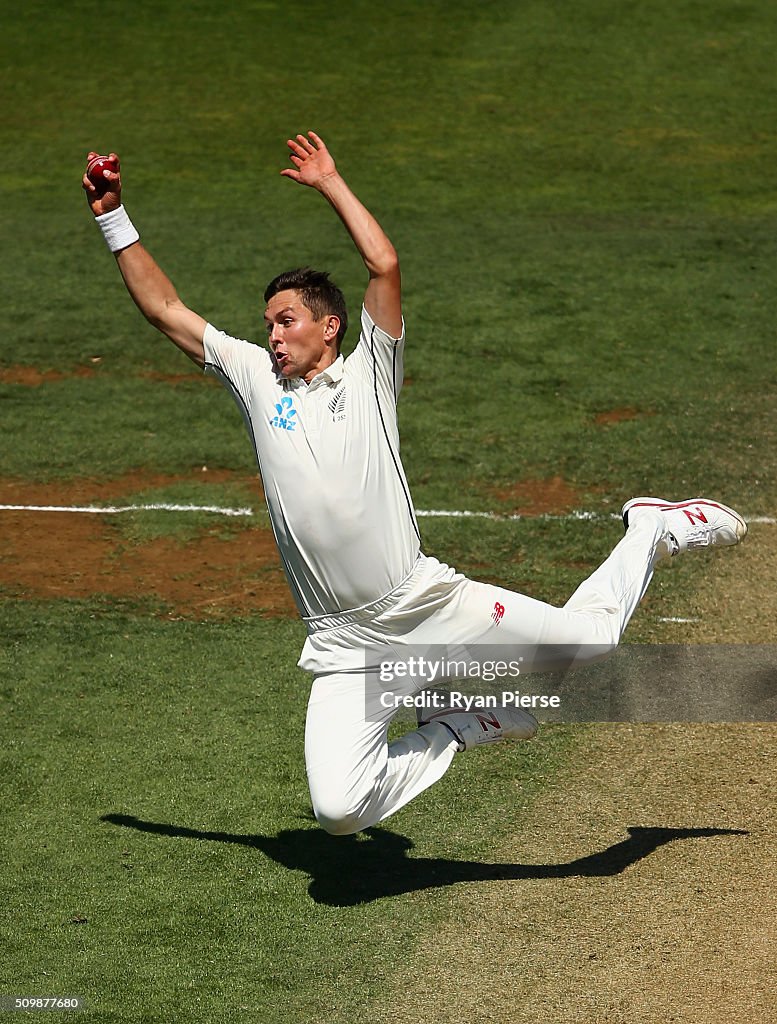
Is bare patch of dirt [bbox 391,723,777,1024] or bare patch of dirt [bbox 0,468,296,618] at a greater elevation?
bare patch of dirt [bbox 0,468,296,618]

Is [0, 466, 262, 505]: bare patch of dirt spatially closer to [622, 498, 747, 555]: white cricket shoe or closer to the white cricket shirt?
[622, 498, 747, 555]: white cricket shoe

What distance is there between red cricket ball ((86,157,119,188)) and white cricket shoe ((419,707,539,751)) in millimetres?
2775

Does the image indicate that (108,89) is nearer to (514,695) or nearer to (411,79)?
(411,79)

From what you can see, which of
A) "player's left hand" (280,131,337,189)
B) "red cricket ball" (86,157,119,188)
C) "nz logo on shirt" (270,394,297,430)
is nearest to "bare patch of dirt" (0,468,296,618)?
"nz logo on shirt" (270,394,297,430)

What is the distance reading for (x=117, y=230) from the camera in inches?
239

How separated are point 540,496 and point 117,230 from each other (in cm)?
465

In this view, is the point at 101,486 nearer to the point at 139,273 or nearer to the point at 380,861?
the point at 139,273

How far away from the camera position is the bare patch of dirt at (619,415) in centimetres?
1106

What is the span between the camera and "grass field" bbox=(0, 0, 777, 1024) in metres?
5.84

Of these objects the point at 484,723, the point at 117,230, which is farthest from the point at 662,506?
the point at 117,230

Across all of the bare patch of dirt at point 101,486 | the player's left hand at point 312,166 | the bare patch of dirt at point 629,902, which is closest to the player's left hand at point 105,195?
the player's left hand at point 312,166

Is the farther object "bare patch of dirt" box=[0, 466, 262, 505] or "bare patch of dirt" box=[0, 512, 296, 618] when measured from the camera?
"bare patch of dirt" box=[0, 466, 262, 505]

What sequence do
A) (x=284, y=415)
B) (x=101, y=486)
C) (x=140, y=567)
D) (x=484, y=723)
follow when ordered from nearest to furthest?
(x=284, y=415) → (x=484, y=723) → (x=140, y=567) → (x=101, y=486)

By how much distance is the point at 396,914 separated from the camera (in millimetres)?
5758
